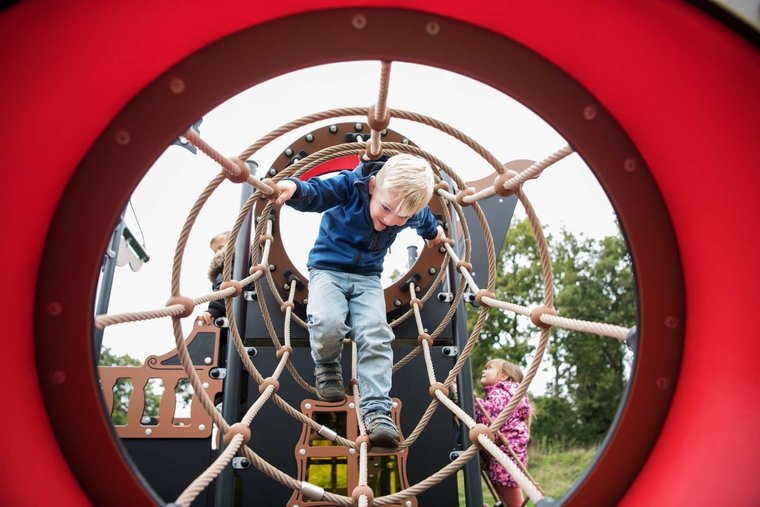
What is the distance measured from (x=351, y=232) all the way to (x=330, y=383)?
470mm

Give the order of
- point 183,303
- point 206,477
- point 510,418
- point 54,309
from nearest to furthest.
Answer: point 54,309 < point 206,477 < point 183,303 < point 510,418

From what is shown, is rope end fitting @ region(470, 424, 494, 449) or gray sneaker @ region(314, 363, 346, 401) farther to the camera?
gray sneaker @ region(314, 363, 346, 401)

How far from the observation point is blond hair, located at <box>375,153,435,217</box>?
1.47 meters

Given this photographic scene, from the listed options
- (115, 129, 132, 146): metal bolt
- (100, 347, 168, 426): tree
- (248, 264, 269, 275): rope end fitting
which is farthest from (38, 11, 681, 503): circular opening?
(100, 347, 168, 426): tree

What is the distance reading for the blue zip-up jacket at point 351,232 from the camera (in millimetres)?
1685

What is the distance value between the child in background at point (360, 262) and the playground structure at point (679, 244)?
73 cm

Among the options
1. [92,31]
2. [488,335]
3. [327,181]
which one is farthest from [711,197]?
[488,335]

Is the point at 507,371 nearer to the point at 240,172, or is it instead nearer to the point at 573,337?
the point at 240,172

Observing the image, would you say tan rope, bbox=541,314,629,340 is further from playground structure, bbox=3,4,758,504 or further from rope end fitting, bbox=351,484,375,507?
rope end fitting, bbox=351,484,375,507

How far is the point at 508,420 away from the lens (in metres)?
1.99

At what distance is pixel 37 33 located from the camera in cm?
58

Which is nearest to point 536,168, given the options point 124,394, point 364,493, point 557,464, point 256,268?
point 364,493

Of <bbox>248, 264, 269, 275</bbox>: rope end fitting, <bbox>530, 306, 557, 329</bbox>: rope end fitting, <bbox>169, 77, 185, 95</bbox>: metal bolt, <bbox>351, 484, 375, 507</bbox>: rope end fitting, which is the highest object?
<bbox>169, 77, 185, 95</bbox>: metal bolt

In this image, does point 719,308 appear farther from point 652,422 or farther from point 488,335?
point 488,335
